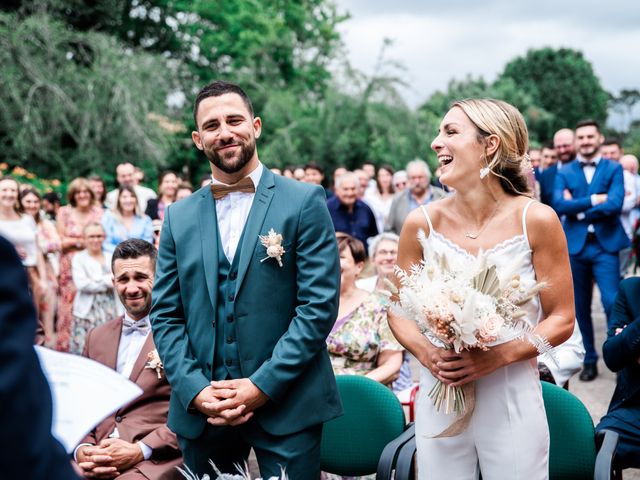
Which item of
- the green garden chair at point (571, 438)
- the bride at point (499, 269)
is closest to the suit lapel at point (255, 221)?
the bride at point (499, 269)

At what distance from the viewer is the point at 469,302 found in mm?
2074

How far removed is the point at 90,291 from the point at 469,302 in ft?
18.7

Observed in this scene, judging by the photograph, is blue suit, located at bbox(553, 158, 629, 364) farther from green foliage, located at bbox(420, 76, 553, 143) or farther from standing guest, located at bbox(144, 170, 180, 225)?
green foliage, located at bbox(420, 76, 553, 143)

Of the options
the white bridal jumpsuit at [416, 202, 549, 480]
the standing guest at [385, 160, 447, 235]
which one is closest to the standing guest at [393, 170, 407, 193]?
the standing guest at [385, 160, 447, 235]

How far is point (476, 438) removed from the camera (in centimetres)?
234

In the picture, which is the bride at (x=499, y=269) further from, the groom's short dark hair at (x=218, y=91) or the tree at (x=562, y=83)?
the tree at (x=562, y=83)

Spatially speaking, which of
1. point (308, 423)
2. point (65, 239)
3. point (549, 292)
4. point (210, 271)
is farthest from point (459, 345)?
point (65, 239)

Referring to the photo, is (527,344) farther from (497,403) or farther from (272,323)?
(272,323)

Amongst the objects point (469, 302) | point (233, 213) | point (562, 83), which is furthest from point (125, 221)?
point (562, 83)

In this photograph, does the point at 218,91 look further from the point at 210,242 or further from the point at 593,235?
the point at 593,235

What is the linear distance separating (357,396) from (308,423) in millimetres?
926

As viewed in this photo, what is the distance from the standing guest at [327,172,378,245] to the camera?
811 centimetres

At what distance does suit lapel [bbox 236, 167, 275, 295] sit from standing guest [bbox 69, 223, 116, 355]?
4.68m

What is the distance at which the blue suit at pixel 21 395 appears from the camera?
0.88 m
